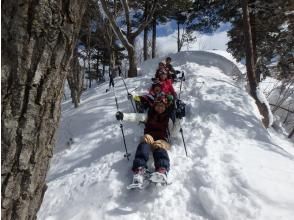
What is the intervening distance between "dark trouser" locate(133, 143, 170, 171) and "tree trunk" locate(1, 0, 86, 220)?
4.09m

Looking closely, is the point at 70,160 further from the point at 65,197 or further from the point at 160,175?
the point at 160,175

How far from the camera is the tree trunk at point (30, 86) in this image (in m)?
1.55

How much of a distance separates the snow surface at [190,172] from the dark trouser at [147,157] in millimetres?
316

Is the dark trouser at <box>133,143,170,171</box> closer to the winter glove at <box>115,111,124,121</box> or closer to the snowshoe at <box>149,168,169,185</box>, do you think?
the snowshoe at <box>149,168,169,185</box>

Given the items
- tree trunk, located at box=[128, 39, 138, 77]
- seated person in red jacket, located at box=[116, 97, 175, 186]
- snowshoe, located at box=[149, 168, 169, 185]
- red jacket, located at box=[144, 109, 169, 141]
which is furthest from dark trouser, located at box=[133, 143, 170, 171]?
tree trunk, located at box=[128, 39, 138, 77]

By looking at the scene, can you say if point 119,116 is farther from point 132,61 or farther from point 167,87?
point 132,61

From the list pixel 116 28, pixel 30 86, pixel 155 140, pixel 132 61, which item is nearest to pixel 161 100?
pixel 155 140

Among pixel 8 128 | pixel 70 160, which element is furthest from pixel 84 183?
pixel 8 128

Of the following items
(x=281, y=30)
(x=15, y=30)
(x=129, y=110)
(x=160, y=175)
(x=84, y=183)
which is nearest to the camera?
(x=15, y=30)

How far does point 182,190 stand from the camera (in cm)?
565

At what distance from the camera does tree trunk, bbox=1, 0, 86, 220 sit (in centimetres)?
155

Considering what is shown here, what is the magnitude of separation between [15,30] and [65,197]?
4724 millimetres

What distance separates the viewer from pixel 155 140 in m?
6.90

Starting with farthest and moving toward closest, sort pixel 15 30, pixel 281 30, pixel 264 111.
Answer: pixel 281 30 → pixel 264 111 → pixel 15 30
